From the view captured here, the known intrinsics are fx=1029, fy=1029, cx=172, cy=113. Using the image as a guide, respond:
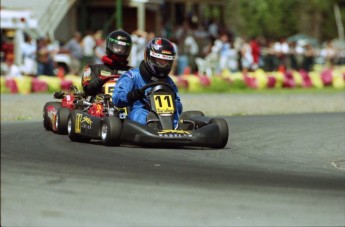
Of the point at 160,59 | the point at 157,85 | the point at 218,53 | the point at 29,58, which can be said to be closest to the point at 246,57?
the point at 218,53

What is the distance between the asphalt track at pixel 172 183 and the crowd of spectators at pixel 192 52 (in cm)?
980

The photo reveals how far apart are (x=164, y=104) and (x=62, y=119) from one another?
6.20ft

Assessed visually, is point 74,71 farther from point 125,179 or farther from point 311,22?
point 311,22

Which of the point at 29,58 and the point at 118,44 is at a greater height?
the point at 118,44

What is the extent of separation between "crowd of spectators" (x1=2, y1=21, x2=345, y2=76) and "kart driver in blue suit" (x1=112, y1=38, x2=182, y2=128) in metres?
9.25

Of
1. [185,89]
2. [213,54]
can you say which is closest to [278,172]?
[185,89]

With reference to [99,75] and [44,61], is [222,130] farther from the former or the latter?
[44,61]

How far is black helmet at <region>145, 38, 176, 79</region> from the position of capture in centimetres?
1088

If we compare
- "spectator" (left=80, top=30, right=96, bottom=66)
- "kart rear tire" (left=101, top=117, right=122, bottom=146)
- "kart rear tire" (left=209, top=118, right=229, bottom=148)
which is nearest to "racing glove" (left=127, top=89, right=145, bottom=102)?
"kart rear tire" (left=101, top=117, right=122, bottom=146)

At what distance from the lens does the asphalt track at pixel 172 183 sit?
6445mm

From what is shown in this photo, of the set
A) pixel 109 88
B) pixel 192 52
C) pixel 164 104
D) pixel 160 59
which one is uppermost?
pixel 160 59

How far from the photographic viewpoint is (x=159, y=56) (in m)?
10.9

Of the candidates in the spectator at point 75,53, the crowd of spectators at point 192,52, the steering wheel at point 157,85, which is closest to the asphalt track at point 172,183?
the steering wheel at point 157,85

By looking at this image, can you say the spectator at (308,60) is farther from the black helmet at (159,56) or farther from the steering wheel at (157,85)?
the steering wheel at (157,85)
